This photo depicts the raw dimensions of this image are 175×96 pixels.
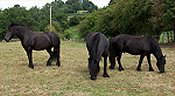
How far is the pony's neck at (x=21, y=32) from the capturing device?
13575 mm

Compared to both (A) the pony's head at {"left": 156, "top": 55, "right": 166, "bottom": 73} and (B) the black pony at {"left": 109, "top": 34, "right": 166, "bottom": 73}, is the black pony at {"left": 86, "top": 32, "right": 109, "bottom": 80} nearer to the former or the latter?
(B) the black pony at {"left": 109, "top": 34, "right": 166, "bottom": 73}

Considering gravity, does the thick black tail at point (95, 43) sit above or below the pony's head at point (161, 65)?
above

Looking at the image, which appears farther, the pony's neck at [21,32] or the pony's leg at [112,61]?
the pony's neck at [21,32]

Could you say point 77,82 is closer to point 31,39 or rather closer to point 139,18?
point 31,39

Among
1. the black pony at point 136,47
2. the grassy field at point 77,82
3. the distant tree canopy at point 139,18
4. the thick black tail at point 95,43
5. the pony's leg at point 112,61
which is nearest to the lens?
the grassy field at point 77,82

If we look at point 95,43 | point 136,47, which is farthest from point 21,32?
point 136,47

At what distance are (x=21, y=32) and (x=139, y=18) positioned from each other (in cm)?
1795

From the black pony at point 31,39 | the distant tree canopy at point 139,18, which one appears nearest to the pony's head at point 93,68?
the black pony at point 31,39

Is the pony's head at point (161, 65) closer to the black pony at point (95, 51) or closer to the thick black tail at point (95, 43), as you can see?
the black pony at point (95, 51)

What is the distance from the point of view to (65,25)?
7188 centimetres

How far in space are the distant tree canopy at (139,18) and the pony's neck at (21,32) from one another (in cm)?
1355

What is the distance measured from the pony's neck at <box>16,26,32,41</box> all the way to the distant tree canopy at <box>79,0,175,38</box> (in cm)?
1355

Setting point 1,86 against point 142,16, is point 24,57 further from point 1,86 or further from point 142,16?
point 142,16

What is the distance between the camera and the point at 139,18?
30.0 m
